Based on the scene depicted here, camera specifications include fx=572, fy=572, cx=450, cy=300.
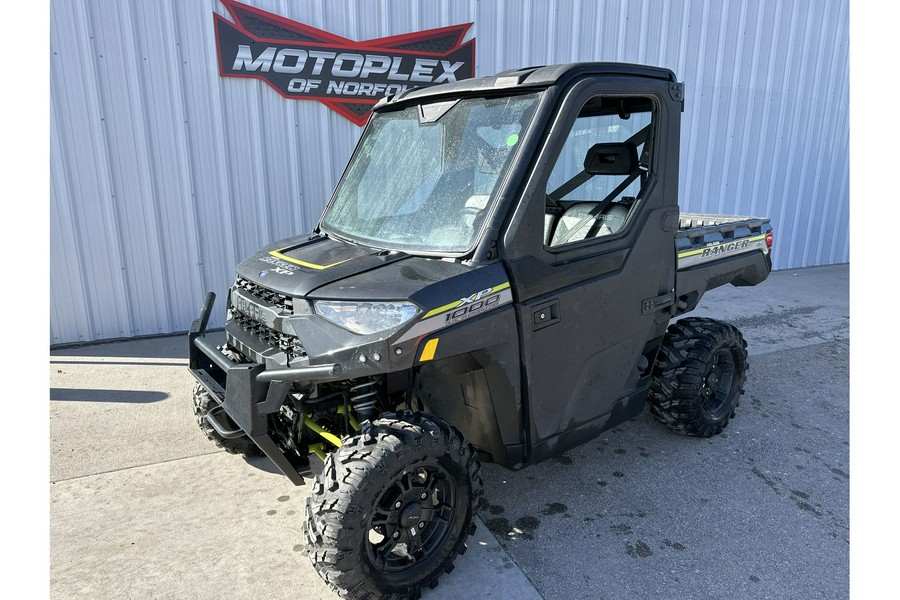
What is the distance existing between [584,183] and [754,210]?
6771mm

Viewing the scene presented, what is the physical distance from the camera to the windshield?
2604mm

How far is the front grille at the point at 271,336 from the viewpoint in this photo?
7.98ft

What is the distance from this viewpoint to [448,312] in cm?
230

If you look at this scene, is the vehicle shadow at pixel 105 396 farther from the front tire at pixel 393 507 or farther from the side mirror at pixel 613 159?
the side mirror at pixel 613 159

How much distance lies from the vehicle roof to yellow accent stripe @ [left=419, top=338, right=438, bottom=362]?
1.27 meters

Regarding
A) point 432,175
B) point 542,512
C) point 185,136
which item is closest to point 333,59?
point 185,136

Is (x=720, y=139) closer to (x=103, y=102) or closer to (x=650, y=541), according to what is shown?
(x=650, y=541)

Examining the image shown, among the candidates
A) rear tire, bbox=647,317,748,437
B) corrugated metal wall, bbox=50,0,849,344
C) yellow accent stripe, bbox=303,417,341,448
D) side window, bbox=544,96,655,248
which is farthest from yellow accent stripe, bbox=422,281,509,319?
corrugated metal wall, bbox=50,0,849,344

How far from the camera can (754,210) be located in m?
9.07

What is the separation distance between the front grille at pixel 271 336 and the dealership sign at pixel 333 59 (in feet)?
12.1

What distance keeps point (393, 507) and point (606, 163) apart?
6.91 ft

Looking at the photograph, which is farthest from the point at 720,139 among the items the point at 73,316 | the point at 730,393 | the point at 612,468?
the point at 73,316

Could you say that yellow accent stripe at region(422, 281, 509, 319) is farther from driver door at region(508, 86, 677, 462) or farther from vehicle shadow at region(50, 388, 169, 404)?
vehicle shadow at region(50, 388, 169, 404)

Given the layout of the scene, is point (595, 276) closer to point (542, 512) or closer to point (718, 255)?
point (542, 512)
